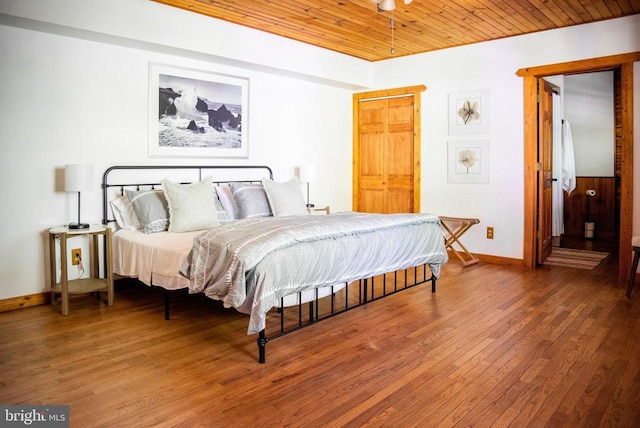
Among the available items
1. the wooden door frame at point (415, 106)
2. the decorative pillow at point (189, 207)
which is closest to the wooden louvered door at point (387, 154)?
the wooden door frame at point (415, 106)

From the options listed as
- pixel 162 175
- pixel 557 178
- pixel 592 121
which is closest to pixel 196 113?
pixel 162 175

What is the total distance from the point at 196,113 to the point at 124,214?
4.14 feet

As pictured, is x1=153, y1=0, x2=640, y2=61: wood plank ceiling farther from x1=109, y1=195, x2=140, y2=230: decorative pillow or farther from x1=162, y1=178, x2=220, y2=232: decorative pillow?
x1=109, y1=195, x2=140, y2=230: decorative pillow

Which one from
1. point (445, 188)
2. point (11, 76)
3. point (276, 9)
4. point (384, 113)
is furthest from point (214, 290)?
point (384, 113)

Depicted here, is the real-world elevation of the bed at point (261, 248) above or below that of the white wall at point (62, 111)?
below

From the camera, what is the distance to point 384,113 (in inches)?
258

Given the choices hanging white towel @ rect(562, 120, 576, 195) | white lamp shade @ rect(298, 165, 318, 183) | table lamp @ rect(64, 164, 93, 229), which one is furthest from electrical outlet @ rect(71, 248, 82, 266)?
hanging white towel @ rect(562, 120, 576, 195)

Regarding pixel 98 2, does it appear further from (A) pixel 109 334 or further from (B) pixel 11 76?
(A) pixel 109 334

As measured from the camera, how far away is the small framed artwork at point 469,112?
565 centimetres

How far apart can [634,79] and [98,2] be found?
15.6 feet

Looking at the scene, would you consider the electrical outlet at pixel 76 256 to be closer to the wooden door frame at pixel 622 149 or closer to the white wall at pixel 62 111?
the white wall at pixel 62 111

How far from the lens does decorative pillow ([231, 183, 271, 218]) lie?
4648 millimetres

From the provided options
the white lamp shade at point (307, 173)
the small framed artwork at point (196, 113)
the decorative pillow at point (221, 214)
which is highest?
the small framed artwork at point (196, 113)

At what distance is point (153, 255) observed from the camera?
3.70m
